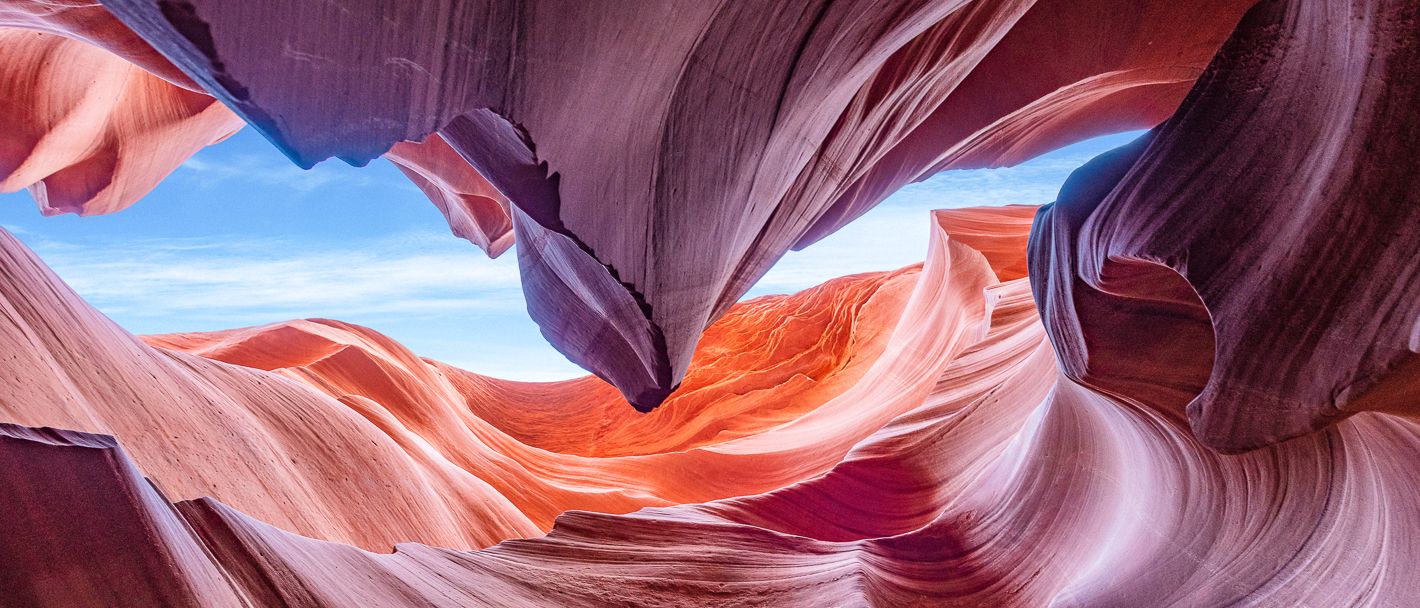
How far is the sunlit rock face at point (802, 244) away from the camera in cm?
137

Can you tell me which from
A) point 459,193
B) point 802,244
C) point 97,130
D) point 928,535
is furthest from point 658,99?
point 97,130

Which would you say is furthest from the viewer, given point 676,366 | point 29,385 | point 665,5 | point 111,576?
point 676,366

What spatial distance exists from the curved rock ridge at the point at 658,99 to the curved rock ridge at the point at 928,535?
64 cm

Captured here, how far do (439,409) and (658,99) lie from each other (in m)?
5.36

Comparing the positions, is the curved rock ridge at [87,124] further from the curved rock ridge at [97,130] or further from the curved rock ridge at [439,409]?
the curved rock ridge at [439,409]

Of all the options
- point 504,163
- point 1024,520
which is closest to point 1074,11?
point 1024,520

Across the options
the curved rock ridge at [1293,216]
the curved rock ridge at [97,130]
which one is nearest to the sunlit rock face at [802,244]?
the curved rock ridge at [1293,216]

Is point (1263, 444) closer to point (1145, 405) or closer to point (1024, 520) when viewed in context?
point (1145, 405)

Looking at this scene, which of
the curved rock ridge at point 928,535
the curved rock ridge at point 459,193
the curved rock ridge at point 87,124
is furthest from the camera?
the curved rock ridge at point 459,193

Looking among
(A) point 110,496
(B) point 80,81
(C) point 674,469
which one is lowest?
(C) point 674,469

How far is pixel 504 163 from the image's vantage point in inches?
75.3

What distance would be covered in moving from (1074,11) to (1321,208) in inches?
66.8

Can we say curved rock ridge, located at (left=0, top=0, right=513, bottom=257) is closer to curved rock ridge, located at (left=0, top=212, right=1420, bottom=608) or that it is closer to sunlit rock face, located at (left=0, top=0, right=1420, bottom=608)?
sunlit rock face, located at (left=0, top=0, right=1420, bottom=608)

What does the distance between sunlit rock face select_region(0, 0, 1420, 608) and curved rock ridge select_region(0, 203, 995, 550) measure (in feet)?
0.09
